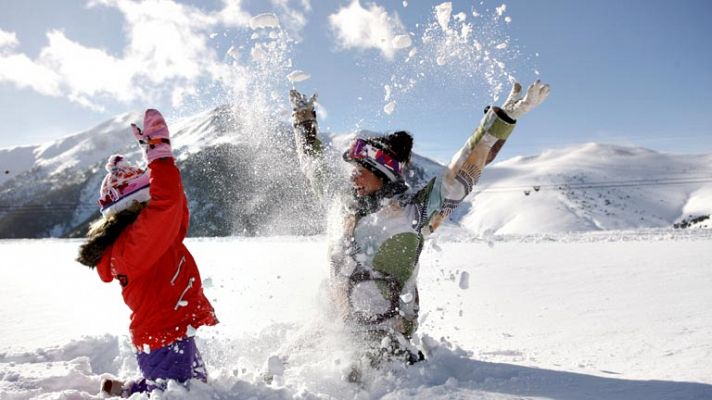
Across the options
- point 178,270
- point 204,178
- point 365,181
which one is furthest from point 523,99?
point 204,178

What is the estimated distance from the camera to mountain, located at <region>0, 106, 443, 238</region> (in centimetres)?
471

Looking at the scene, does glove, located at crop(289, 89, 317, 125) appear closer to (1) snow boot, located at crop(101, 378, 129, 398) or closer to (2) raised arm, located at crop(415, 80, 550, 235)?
(2) raised arm, located at crop(415, 80, 550, 235)

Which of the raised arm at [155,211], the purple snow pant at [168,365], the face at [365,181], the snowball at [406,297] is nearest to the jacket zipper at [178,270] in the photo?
the raised arm at [155,211]

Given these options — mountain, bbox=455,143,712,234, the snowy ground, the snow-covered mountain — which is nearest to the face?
the snowy ground

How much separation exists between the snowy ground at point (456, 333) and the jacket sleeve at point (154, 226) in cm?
67

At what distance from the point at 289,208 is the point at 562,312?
108 inches

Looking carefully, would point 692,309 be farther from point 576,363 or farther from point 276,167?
point 276,167

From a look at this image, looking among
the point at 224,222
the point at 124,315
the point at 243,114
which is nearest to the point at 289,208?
the point at 243,114

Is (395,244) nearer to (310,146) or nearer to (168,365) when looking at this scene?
(310,146)

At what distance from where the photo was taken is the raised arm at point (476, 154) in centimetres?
300

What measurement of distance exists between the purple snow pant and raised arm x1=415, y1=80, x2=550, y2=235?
1.61 metres

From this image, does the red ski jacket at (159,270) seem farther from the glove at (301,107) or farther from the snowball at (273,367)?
the glove at (301,107)

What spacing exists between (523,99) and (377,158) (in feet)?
3.24

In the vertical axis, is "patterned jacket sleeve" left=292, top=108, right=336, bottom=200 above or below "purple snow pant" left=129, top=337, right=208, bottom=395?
above
